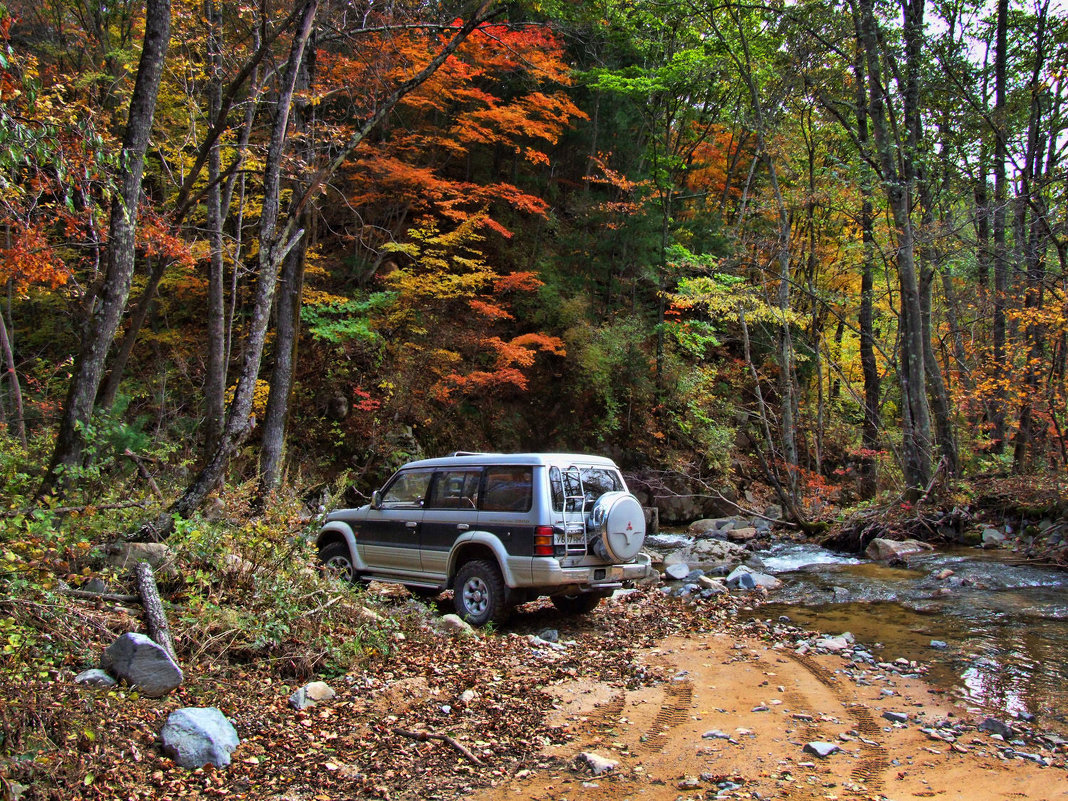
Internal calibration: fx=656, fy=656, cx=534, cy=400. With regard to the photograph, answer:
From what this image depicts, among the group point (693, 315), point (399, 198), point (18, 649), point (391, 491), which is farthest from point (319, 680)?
point (693, 315)

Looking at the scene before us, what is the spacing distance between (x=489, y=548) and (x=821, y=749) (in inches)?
152

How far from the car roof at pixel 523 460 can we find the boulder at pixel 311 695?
3.14m

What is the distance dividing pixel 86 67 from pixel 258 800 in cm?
1733

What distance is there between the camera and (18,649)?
152 inches

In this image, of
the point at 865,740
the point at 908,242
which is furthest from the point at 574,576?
the point at 908,242

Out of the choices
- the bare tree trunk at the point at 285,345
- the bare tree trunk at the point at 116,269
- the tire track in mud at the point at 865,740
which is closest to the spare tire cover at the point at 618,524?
the tire track in mud at the point at 865,740

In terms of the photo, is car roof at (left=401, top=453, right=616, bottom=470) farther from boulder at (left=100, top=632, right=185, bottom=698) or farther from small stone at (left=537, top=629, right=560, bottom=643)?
boulder at (left=100, top=632, right=185, bottom=698)

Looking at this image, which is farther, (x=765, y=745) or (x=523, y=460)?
(x=523, y=460)

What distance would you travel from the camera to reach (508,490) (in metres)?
7.38

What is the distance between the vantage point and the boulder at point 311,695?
15.2 feet

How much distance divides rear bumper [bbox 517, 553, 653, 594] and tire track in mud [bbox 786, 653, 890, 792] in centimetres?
204

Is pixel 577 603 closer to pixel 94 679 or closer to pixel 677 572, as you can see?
pixel 677 572

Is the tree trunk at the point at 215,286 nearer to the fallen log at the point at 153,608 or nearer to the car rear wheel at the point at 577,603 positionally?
the fallen log at the point at 153,608

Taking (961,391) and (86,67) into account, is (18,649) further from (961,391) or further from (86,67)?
(961,391)
